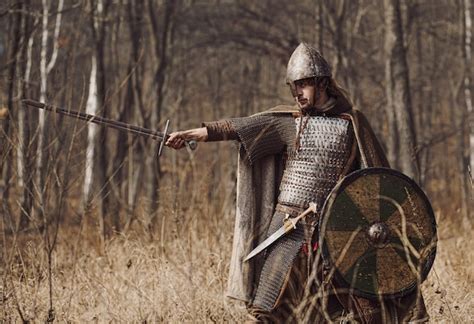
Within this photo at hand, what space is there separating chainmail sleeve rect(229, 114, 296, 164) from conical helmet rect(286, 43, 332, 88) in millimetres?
225

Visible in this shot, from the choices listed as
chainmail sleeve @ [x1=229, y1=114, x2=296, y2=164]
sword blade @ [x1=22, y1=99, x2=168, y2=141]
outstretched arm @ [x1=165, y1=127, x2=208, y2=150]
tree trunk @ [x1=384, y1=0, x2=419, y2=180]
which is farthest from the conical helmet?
tree trunk @ [x1=384, y1=0, x2=419, y2=180]

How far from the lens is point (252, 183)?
13.3 feet

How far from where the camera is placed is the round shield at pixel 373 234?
3.54 metres

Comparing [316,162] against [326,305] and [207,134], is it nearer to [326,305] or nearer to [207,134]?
[207,134]

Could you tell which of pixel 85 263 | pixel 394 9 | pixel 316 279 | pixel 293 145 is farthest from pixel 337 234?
pixel 394 9

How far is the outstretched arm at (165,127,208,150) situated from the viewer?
3635mm

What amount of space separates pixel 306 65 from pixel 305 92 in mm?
144

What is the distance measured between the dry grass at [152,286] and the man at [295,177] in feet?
1.10

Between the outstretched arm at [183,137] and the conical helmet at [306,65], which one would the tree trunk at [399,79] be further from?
the outstretched arm at [183,137]

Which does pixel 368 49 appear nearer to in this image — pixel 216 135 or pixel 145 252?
pixel 145 252

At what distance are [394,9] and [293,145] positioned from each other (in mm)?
3248

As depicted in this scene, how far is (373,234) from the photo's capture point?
140 inches

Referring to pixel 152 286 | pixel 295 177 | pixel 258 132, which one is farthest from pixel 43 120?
pixel 295 177

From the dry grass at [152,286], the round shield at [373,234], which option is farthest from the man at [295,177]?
the dry grass at [152,286]
